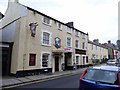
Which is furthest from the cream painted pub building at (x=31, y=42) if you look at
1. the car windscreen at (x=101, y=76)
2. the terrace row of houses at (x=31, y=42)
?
the car windscreen at (x=101, y=76)

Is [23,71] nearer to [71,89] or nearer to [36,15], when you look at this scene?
[36,15]

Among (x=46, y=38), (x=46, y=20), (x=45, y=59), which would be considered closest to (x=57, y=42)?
(x=46, y=38)

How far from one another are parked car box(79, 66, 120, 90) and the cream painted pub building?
1131 cm

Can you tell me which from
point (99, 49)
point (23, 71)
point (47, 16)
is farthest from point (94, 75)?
point (99, 49)

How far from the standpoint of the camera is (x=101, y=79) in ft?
18.5

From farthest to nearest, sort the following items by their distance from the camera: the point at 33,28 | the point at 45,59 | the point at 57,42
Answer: the point at 57,42 < the point at 45,59 < the point at 33,28

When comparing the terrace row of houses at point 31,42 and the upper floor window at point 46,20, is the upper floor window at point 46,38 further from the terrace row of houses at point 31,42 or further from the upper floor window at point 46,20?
the upper floor window at point 46,20

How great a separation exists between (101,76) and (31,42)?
1291 centimetres

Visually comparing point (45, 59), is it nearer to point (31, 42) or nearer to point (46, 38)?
point (46, 38)

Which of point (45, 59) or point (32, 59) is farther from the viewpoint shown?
point (45, 59)

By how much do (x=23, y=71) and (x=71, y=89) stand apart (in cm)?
775

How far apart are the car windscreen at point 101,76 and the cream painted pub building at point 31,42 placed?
11.3 metres

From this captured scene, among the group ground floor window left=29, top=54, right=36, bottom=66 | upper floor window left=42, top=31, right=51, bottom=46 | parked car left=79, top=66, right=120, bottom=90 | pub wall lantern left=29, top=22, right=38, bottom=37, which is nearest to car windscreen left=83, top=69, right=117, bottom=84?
parked car left=79, top=66, right=120, bottom=90

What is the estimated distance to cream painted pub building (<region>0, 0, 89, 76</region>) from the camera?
16.7 m
